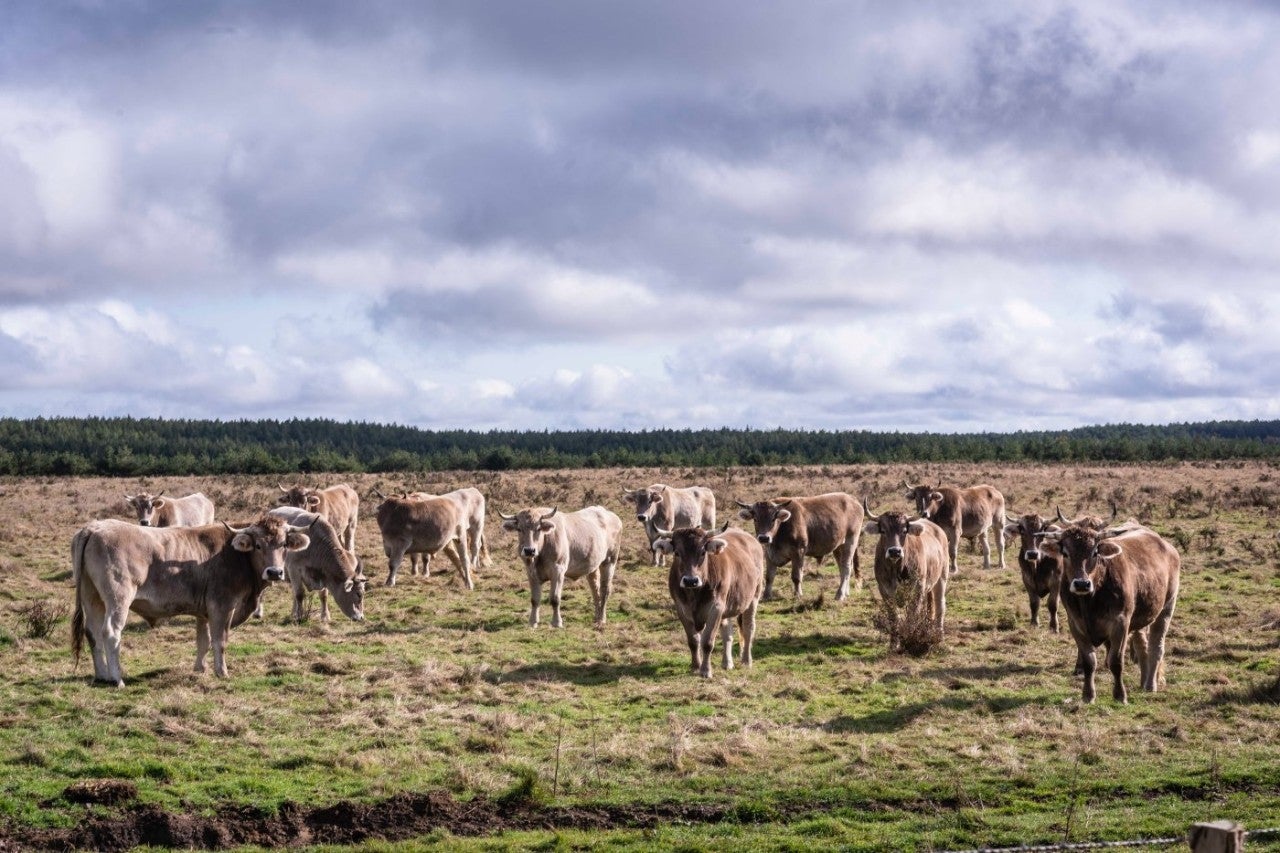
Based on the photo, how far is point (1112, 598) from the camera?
43.9 feet

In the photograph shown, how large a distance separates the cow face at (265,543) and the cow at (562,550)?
4164mm

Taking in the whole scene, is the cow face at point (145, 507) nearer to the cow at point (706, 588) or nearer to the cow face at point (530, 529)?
the cow face at point (530, 529)

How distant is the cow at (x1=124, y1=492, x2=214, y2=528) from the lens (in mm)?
23922

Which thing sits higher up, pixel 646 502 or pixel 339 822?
pixel 646 502

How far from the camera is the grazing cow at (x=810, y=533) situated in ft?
70.8

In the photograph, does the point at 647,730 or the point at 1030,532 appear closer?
A: the point at 647,730

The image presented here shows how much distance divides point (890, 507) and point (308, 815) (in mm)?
29774

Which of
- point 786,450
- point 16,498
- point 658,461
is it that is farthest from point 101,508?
point 786,450

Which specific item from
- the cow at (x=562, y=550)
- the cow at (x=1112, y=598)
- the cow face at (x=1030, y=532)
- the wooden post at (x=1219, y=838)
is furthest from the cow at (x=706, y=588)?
the wooden post at (x=1219, y=838)

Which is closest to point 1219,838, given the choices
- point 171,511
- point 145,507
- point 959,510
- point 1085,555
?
point 1085,555

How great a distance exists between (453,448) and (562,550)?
4917 inches

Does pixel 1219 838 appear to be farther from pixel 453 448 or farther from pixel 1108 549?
pixel 453 448

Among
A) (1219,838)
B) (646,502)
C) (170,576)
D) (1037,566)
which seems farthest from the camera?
(646,502)

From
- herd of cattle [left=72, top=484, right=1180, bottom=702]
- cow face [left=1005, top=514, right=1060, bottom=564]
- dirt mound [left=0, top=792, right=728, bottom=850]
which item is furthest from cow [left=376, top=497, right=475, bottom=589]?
dirt mound [left=0, top=792, right=728, bottom=850]
